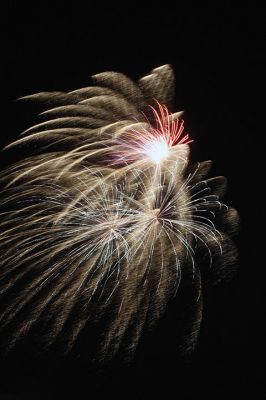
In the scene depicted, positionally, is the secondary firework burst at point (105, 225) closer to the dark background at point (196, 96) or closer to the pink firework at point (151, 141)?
the pink firework at point (151, 141)

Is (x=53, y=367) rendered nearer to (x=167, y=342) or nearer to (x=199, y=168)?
(x=167, y=342)

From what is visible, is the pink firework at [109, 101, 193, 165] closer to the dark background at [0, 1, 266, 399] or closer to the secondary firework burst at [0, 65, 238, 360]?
the secondary firework burst at [0, 65, 238, 360]

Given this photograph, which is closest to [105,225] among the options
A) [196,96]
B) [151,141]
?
[151,141]

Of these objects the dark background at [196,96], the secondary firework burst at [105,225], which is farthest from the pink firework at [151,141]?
the dark background at [196,96]

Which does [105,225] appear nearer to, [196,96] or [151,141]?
[151,141]

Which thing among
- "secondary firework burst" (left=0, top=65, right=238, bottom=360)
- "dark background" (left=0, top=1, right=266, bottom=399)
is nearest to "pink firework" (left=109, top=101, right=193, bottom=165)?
"secondary firework burst" (left=0, top=65, right=238, bottom=360)
